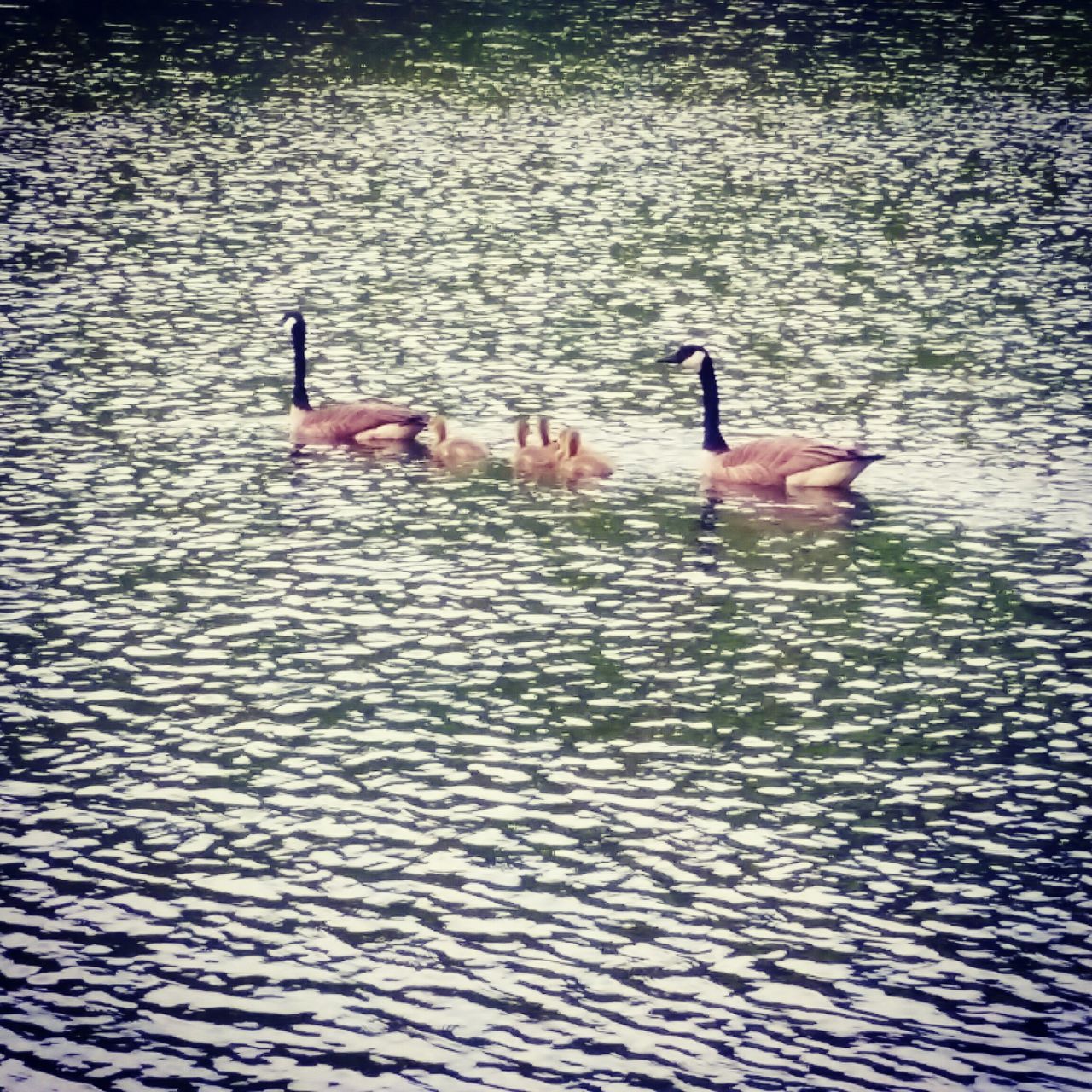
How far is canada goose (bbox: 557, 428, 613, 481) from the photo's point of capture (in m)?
22.2

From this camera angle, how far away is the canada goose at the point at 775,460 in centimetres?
2191

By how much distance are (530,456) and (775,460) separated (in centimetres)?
291

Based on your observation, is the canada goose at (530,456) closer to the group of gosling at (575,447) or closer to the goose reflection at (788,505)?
the group of gosling at (575,447)

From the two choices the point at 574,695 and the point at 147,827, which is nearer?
the point at 147,827

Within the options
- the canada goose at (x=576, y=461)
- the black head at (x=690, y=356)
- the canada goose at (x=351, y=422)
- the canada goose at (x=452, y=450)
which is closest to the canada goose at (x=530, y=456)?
the canada goose at (x=576, y=461)

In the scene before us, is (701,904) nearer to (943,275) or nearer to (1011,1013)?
(1011,1013)

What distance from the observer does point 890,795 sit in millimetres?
15383

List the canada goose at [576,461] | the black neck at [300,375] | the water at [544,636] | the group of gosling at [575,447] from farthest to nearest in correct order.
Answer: the black neck at [300,375]
the canada goose at [576,461]
the group of gosling at [575,447]
the water at [544,636]

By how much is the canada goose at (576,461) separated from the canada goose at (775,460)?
4.11ft

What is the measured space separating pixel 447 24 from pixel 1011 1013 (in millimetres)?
46233

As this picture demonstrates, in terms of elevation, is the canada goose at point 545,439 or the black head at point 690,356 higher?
the black head at point 690,356

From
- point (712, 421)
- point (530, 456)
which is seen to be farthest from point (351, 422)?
point (712, 421)

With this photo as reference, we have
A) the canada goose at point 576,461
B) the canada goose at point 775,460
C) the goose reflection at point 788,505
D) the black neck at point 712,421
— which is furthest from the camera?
the black neck at point 712,421

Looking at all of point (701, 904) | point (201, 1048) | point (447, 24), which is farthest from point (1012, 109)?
point (201, 1048)
